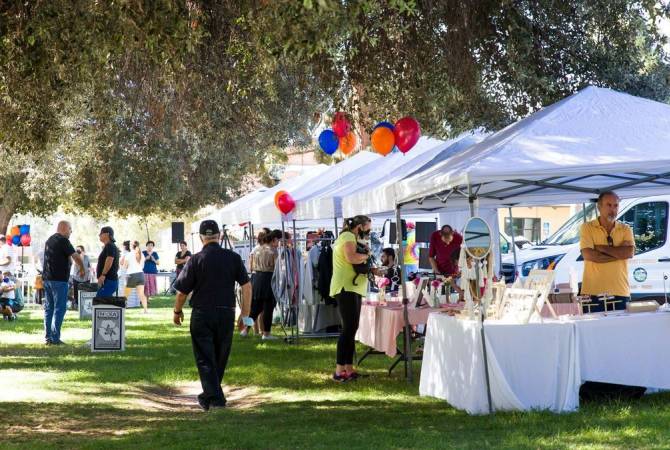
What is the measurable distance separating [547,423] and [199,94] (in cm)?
693

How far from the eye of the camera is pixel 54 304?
16.8 metres

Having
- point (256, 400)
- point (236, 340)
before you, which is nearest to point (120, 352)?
point (236, 340)

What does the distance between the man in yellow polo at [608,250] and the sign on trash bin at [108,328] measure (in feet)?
26.0

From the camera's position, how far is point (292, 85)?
17203mm

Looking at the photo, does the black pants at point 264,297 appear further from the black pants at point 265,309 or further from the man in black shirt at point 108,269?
the man in black shirt at point 108,269

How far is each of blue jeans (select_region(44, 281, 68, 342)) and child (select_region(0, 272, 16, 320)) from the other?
6.28 m

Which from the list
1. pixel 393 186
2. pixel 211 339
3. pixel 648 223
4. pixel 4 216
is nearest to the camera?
pixel 211 339

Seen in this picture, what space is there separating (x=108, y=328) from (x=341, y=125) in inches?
189

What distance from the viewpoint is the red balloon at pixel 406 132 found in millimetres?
12695

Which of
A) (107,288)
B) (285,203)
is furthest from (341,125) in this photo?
(107,288)

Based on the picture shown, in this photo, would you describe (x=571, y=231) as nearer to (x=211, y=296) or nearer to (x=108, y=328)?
(x=108, y=328)

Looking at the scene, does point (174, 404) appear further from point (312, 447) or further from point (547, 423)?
point (547, 423)

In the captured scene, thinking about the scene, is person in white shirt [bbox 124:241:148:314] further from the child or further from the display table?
the display table

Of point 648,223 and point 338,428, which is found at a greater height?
point 648,223
